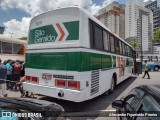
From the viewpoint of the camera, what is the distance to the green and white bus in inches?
204

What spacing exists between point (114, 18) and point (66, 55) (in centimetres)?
7940

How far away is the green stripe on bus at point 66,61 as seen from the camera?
202 inches

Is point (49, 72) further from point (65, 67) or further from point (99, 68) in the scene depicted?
point (99, 68)

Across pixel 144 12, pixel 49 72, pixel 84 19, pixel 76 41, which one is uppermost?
pixel 144 12

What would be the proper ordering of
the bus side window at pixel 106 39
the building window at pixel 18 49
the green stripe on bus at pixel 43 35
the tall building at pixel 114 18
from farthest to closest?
the tall building at pixel 114 18, the building window at pixel 18 49, the bus side window at pixel 106 39, the green stripe on bus at pixel 43 35

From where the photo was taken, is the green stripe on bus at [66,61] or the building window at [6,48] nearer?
the green stripe on bus at [66,61]

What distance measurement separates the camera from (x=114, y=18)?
80562 millimetres

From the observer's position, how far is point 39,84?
6004 mm

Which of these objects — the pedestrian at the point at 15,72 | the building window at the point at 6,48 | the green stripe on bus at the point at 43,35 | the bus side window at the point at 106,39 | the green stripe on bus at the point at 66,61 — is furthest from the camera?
the building window at the point at 6,48

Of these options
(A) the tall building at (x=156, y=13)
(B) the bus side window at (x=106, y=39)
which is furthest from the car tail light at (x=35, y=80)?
(A) the tall building at (x=156, y=13)

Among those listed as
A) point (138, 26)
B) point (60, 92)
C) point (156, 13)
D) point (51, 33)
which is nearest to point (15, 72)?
point (51, 33)

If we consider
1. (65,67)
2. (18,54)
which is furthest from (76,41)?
(18,54)

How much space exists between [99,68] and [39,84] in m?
2.26

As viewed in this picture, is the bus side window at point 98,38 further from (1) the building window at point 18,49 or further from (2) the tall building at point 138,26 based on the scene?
(2) the tall building at point 138,26
